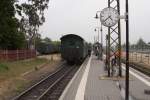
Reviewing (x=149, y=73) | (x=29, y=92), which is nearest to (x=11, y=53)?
(x=149, y=73)

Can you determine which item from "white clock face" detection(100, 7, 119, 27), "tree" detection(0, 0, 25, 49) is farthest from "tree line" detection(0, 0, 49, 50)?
"white clock face" detection(100, 7, 119, 27)

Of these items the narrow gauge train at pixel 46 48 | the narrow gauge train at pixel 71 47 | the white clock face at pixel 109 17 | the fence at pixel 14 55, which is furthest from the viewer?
the narrow gauge train at pixel 46 48

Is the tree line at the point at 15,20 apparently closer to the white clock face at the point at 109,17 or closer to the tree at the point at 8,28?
the tree at the point at 8,28

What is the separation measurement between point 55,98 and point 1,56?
85.3 feet

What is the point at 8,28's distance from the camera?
56.1m

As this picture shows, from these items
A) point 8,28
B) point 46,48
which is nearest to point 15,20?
point 8,28

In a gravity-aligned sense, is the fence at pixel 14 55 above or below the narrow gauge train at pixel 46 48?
below

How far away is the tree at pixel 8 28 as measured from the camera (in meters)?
53.0

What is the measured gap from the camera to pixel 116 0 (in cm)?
2811

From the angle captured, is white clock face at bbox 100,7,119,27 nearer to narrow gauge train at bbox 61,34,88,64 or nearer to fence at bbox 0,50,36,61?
fence at bbox 0,50,36,61

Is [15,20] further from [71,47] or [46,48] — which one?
[46,48]

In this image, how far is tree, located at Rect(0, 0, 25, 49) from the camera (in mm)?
53050

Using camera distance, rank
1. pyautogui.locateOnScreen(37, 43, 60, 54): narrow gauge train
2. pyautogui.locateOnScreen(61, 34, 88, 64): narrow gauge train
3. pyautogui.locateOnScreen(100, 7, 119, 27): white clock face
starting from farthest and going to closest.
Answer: pyautogui.locateOnScreen(37, 43, 60, 54): narrow gauge train < pyautogui.locateOnScreen(61, 34, 88, 64): narrow gauge train < pyautogui.locateOnScreen(100, 7, 119, 27): white clock face

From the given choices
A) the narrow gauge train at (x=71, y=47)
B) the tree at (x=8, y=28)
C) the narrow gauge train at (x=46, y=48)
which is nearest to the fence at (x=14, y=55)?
the tree at (x=8, y=28)
